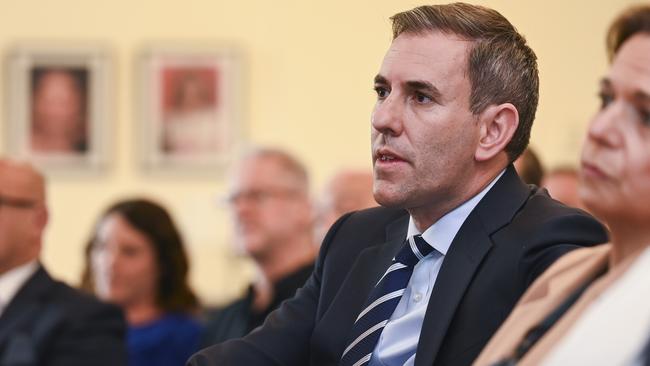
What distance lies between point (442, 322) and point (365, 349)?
0.79ft

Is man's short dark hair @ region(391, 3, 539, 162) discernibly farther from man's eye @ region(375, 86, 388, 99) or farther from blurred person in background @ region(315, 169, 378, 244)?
blurred person in background @ region(315, 169, 378, 244)

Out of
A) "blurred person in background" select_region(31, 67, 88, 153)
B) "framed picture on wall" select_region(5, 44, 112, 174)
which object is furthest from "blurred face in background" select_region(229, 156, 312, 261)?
"blurred person in background" select_region(31, 67, 88, 153)

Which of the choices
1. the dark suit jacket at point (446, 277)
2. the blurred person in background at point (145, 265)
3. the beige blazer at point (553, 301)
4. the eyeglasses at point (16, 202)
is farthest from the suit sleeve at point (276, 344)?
the blurred person in background at point (145, 265)

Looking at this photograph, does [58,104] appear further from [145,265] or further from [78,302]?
[78,302]

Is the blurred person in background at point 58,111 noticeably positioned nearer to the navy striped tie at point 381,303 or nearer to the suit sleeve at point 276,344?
the suit sleeve at point 276,344

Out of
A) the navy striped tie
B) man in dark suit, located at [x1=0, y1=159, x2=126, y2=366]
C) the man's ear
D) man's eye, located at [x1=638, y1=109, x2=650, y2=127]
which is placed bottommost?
man in dark suit, located at [x1=0, y1=159, x2=126, y2=366]

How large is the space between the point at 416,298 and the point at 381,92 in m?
0.53

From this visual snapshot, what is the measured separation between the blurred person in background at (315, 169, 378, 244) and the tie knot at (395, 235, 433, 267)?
3282mm

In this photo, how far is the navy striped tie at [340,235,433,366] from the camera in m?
2.80

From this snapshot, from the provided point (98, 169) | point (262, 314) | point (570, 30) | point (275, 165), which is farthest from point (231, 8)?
point (262, 314)

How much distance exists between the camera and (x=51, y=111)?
9641 mm

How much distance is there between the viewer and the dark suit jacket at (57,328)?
171 inches

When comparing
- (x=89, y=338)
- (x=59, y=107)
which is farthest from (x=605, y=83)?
(x=59, y=107)

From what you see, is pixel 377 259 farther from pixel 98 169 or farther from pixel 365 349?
pixel 98 169
